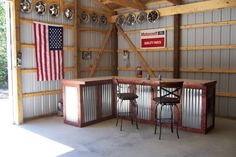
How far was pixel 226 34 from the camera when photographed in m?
6.13

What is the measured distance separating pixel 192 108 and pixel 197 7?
281cm

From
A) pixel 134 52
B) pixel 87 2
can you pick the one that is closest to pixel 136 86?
pixel 134 52

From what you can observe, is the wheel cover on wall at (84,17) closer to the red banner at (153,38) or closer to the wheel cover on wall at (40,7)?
the wheel cover on wall at (40,7)

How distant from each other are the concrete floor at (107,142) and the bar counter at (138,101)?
0.71 ft

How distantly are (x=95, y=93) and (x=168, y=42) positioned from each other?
2911 mm

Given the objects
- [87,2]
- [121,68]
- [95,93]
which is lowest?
[95,93]

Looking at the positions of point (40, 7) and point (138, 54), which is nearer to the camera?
point (40, 7)

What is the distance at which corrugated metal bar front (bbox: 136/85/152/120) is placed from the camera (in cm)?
556

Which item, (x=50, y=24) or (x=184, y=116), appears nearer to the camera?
(x=184, y=116)

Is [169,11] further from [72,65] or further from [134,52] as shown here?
[72,65]

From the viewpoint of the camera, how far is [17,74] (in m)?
5.79

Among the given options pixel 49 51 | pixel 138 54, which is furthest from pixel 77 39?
pixel 138 54

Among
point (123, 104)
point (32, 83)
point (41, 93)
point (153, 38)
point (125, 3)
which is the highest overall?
point (125, 3)

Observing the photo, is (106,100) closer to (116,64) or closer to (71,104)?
(71,104)
